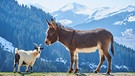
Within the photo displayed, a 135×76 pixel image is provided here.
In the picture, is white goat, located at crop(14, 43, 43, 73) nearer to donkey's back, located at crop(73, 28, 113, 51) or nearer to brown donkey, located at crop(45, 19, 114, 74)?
brown donkey, located at crop(45, 19, 114, 74)

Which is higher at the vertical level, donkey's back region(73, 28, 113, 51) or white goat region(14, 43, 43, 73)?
donkey's back region(73, 28, 113, 51)

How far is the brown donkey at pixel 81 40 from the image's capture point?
1931cm

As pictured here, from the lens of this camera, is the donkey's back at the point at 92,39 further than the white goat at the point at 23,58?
No

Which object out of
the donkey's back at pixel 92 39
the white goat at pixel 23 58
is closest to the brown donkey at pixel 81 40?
the donkey's back at pixel 92 39

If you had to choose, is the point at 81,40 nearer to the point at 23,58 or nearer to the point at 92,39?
the point at 92,39

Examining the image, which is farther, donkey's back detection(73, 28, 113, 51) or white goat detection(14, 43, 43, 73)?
white goat detection(14, 43, 43, 73)

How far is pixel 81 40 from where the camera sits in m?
19.7

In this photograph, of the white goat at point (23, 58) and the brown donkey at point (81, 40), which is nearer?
the brown donkey at point (81, 40)

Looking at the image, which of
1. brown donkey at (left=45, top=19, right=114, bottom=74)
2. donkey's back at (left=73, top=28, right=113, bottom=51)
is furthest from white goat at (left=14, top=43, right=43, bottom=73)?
donkey's back at (left=73, top=28, right=113, bottom=51)

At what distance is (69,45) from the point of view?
19.6 m

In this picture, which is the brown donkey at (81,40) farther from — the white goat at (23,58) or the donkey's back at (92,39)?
the white goat at (23,58)

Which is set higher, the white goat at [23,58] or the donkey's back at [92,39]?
the donkey's back at [92,39]

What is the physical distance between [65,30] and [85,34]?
146 cm

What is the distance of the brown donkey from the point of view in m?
19.3
